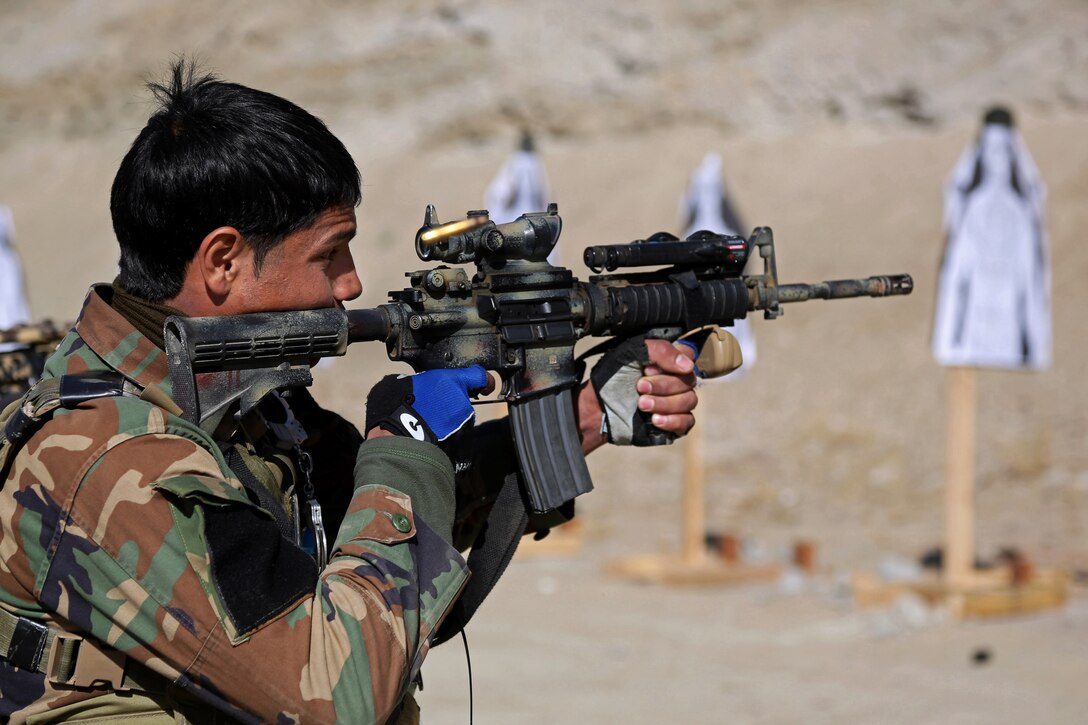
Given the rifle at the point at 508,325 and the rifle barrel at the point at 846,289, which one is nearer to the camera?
the rifle at the point at 508,325

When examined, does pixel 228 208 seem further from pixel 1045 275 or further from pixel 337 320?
pixel 1045 275

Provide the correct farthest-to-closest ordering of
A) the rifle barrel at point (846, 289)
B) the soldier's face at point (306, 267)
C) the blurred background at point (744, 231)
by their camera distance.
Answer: the blurred background at point (744, 231) < the rifle barrel at point (846, 289) < the soldier's face at point (306, 267)

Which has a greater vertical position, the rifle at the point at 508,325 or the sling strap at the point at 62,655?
the rifle at the point at 508,325

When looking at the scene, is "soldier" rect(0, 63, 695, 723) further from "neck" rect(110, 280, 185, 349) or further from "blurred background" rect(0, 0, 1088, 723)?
"blurred background" rect(0, 0, 1088, 723)

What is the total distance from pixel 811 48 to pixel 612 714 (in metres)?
20.6

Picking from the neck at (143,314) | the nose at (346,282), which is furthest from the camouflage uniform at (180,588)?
the nose at (346,282)

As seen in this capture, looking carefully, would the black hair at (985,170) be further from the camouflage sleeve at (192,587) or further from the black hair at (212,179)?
the camouflage sleeve at (192,587)

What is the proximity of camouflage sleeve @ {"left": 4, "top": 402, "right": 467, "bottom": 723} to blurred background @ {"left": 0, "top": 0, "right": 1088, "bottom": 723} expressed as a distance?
82 cm

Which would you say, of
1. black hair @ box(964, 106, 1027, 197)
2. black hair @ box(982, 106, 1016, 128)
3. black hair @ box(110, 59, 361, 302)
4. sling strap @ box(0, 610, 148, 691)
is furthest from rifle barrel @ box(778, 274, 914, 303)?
black hair @ box(982, 106, 1016, 128)

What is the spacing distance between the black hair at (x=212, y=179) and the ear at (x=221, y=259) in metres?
0.01

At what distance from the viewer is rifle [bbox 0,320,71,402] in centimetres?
449

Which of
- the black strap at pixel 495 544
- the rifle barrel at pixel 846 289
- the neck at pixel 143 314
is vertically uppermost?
the rifle barrel at pixel 846 289

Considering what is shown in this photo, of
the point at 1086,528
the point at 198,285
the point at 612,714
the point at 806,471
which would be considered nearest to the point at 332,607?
the point at 198,285

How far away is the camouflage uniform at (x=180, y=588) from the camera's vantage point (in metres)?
1.76
